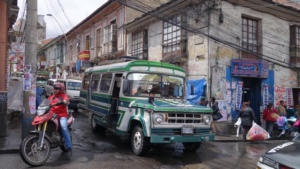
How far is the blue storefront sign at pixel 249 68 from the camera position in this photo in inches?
516

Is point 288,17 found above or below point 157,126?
above

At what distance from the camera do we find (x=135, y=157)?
6773 mm

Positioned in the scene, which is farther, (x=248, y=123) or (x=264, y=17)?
(x=264, y=17)

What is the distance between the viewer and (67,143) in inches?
253

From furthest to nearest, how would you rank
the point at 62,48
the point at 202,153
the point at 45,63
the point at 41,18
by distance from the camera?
1. the point at 45,63
2. the point at 62,48
3. the point at 41,18
4. the point at 202,153

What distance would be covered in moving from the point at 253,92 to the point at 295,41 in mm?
4298

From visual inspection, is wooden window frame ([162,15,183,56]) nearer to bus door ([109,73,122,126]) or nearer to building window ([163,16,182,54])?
building window ([163,16,182,54])

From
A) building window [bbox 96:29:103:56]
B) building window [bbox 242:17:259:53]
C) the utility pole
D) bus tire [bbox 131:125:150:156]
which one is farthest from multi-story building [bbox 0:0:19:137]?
building window [bbox 96:29:103:56]

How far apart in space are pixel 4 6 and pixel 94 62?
17.2 m

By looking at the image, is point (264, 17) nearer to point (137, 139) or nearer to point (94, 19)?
point (137, 139)

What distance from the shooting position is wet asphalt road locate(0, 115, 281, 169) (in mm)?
6004

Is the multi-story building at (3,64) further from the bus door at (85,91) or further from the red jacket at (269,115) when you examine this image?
the red jacket at (269,115)

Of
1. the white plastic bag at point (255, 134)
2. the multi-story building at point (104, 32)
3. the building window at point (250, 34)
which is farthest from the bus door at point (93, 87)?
the multi-story building at point (104, 32)

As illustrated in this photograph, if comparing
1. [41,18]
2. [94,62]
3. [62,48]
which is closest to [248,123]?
[41,18]
